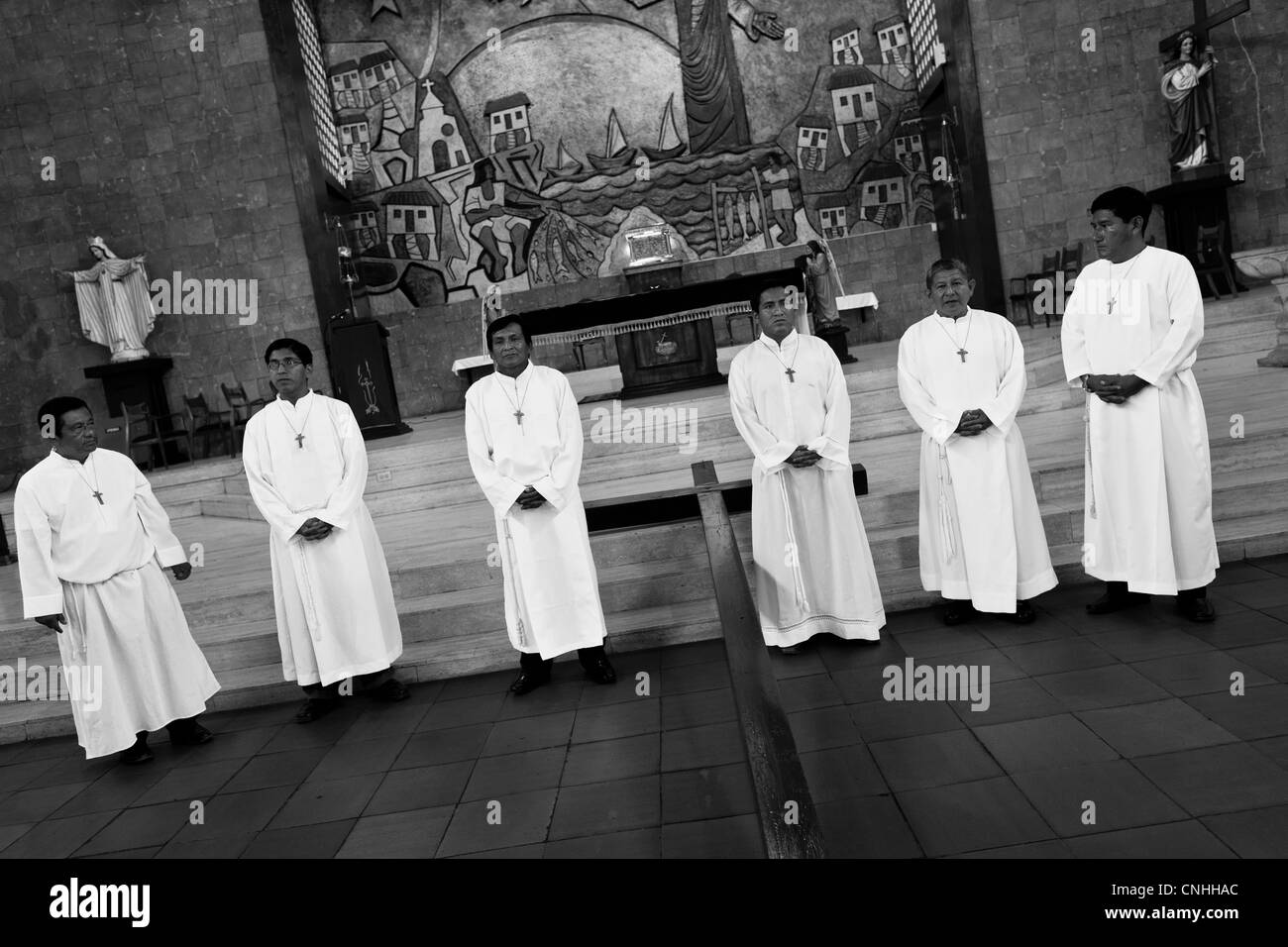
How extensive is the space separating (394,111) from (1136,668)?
12984 mm

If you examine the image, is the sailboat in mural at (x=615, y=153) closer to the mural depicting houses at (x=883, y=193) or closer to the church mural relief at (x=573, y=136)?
the church mural relief at (x=573, y=136)

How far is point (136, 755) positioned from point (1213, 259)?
11.9 meters

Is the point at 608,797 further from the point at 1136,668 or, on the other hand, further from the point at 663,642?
the point at 1136,668

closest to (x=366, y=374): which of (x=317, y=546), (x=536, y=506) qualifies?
(x=317, y=546)

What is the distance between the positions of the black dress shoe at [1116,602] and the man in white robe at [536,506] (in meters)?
2.32

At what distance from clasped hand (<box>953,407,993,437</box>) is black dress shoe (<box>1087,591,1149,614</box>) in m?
0.97

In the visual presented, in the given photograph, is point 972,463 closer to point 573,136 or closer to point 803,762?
point 803,762

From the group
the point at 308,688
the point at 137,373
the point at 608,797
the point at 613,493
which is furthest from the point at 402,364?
the point at 608,797

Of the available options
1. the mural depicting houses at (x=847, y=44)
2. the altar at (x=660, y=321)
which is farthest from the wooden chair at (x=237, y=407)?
the mural depicting houses at (x=847, y=44)

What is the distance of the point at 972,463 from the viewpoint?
15.7 feet

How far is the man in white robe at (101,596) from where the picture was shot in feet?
15.0
